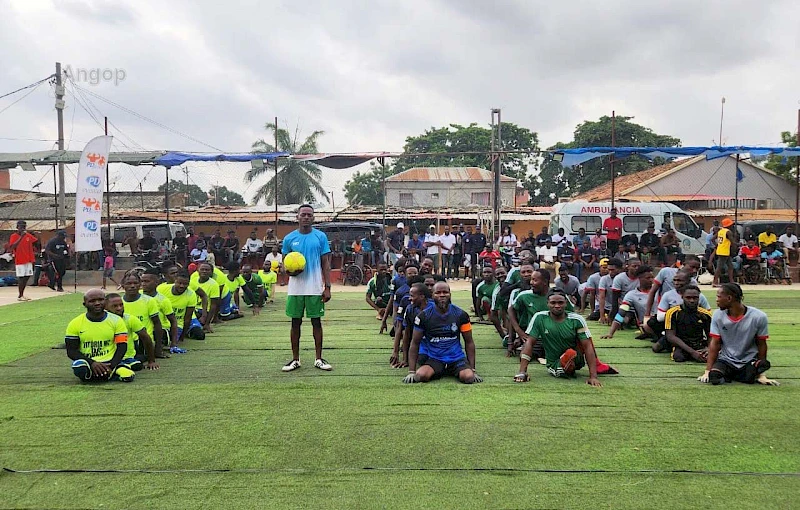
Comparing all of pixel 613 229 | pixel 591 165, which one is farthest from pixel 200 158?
pixel 591 165

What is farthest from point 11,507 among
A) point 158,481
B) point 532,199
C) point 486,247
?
point 532,199

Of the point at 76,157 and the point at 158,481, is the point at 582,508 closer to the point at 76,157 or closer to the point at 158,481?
the point at 158,481

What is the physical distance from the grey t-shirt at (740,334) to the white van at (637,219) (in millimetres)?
15542

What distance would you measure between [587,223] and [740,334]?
15933mm

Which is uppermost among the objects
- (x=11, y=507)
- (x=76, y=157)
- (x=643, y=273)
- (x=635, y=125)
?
(x=635, y=125)

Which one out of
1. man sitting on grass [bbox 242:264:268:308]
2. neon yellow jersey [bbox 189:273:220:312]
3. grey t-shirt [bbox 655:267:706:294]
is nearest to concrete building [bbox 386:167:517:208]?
man sitting on grass [bbox 242:264:268:308]

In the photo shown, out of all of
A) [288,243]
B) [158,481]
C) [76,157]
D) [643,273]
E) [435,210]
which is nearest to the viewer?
[158,481]

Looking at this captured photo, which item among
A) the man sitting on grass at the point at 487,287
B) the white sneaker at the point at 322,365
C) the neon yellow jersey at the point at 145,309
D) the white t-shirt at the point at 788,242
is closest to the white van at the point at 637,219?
the white t-shirt at the point at 788,242

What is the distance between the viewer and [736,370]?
265 inches

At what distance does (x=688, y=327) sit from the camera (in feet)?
26.6

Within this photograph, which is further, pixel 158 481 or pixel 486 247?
pixel 486 247

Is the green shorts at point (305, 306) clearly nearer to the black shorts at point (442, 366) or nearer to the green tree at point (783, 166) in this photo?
the black shorts at point (442, 366)

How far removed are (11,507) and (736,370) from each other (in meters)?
5.96

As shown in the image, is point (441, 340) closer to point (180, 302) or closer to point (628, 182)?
point (180, 302)
